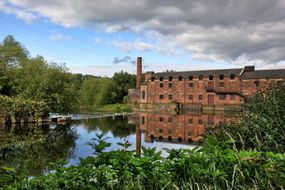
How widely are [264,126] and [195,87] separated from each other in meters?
50.5

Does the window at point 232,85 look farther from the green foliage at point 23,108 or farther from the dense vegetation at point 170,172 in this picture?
the dense vegetation at point 170,172

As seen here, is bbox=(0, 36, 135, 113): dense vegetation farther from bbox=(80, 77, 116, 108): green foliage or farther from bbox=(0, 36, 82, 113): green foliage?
bbox=(80, 77, 116, 108): green foliage

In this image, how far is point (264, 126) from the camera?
15.5 feet

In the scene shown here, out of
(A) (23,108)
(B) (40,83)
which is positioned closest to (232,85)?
(B) (40,83)

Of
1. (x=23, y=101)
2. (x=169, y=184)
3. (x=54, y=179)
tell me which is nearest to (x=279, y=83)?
(x=169, y=184)

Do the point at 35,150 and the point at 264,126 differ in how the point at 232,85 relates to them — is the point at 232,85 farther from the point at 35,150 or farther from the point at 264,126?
the point at 264,126

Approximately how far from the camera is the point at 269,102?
5.30 m

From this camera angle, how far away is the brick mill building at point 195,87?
50.0 metres

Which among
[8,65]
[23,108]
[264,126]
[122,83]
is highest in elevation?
[8,65]

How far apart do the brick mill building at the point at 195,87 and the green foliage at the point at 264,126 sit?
141ft

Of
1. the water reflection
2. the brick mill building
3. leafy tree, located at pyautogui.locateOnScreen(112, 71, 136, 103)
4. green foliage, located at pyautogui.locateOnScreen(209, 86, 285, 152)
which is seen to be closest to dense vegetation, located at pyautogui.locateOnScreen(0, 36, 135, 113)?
the water reflection

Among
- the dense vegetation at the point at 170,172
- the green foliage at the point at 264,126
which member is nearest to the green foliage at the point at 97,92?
the green foliage at the point at 264,126

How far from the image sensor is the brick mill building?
164 feet

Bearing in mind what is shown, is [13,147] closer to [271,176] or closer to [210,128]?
[210,128]
